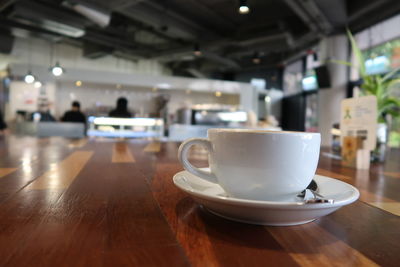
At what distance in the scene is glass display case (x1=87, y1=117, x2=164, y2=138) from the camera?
5.32m

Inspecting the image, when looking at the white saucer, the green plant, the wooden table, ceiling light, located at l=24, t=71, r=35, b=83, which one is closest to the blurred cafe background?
ceiling light, located at l=24, t=71, r=35, b=83

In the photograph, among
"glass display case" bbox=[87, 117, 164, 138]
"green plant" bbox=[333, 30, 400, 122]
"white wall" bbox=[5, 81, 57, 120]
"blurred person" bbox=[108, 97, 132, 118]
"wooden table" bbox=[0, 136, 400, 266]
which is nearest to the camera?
"wooden table" bbox=[0, 136, 400, 266]

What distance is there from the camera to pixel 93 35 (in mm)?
5875

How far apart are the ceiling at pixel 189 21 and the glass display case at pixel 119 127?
1.69 metres

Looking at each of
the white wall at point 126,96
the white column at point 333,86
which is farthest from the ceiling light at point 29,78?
the white column at point 333,86

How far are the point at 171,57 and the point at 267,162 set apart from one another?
746 cm

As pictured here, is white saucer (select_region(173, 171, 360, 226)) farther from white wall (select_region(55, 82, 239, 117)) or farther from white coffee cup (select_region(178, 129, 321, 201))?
white wall (select_region(55, 82, 239, 117))

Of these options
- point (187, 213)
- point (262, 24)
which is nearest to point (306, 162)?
point (187, 213)

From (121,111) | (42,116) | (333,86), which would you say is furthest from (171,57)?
(333,86)

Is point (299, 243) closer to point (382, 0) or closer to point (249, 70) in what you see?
point (382, 0)

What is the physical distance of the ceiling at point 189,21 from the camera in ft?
14.4

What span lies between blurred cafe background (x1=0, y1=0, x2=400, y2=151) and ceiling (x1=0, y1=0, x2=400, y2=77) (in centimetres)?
2

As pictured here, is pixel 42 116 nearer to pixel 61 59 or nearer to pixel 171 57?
pixel 61 59

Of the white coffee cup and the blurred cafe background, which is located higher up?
the blurred cafe background
